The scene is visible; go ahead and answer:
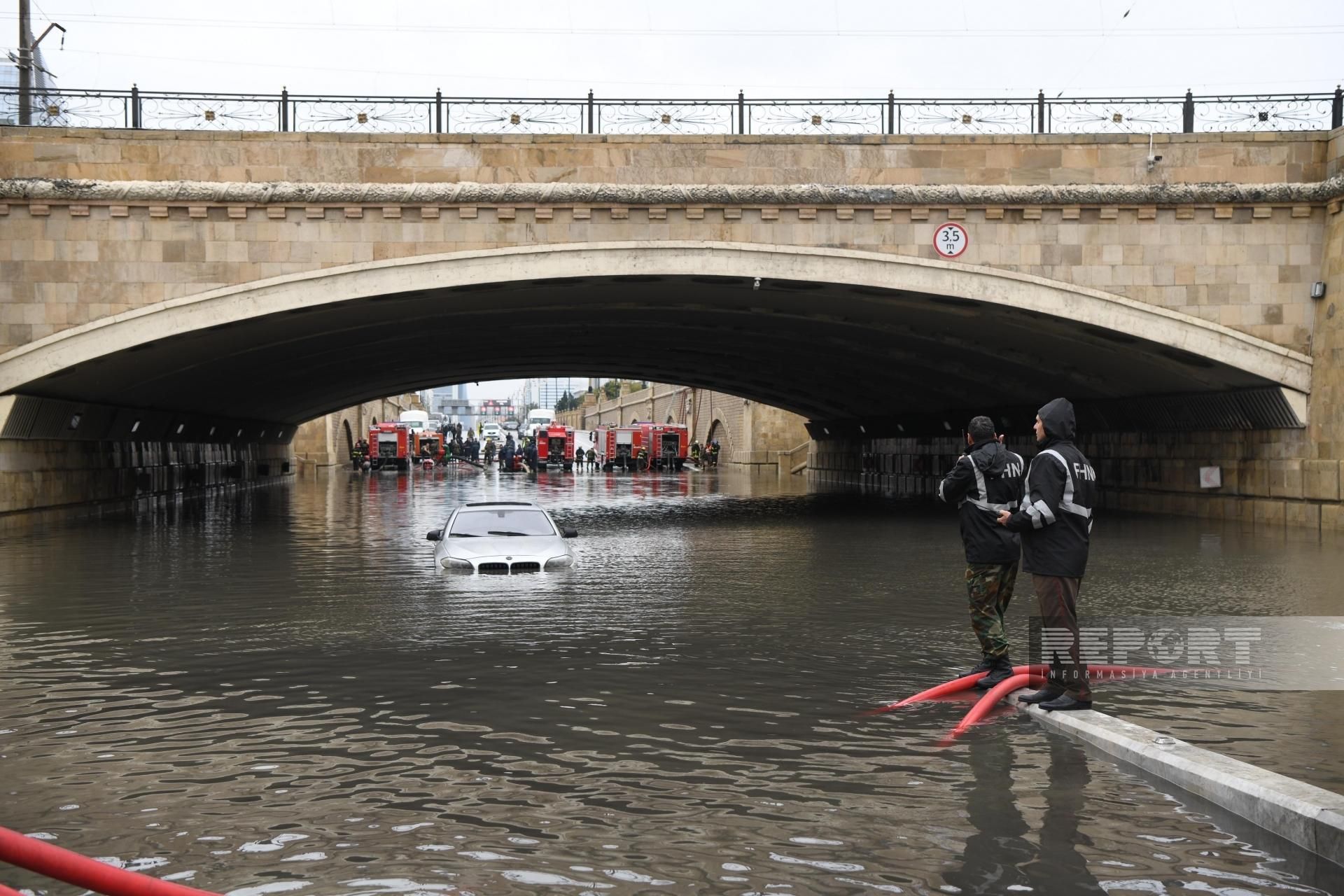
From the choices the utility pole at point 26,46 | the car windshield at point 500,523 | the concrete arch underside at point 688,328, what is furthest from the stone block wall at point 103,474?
the car windshield at point 500,523

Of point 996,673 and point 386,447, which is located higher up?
point 386,447

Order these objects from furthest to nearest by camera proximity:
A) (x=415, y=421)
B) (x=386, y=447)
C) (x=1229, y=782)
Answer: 1. (x=415, y=421)
2. (x=386, y=447)
3. (x=1229, y=782)

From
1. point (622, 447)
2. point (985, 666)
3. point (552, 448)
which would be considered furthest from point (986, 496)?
point (622, 447)

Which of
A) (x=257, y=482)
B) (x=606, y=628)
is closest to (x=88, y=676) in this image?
(x=606, y=628)

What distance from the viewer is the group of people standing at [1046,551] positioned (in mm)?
7348

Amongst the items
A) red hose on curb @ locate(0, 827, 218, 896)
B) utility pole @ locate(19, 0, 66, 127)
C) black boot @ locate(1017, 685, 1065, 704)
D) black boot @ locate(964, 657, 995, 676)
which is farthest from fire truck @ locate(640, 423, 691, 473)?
Answer: red hose on curb @ locate(0, 827, 218, 896)

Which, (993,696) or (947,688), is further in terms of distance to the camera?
(947,688)

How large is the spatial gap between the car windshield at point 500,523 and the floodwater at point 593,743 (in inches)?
38.3

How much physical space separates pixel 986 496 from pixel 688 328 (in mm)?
24931

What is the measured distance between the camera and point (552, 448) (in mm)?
72688

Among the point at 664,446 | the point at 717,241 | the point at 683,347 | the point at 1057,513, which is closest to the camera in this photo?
the point at 1057,513

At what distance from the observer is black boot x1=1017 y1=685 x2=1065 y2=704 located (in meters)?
7.40

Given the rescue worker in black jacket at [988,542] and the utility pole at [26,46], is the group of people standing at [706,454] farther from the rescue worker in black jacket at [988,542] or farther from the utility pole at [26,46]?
the rescue worker in black jacket at [988,542]

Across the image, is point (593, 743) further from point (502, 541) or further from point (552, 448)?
point (552, 448)
